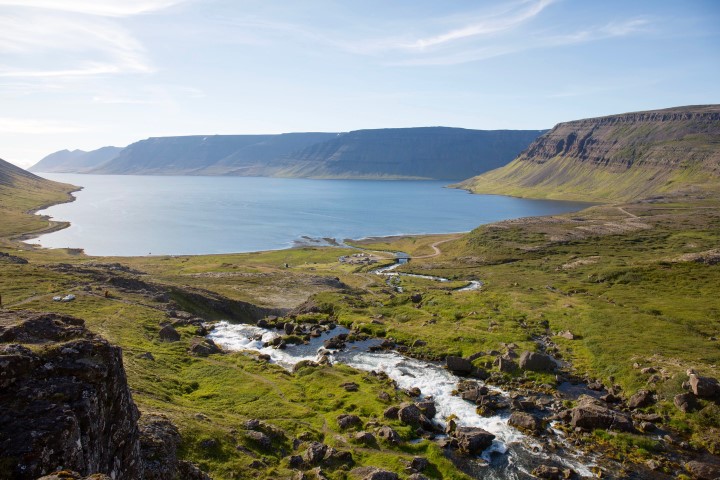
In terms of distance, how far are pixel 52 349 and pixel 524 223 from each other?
189 m

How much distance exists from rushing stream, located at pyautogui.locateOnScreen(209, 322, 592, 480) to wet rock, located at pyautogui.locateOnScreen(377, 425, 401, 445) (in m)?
5.67

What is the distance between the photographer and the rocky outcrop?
1738 centimetres

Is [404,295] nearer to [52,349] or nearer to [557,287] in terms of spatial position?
[557,287]

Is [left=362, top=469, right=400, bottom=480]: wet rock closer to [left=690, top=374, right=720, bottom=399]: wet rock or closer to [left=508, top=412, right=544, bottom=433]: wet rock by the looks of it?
[left=508, top=412, right=544, bottom=433]: wet rock

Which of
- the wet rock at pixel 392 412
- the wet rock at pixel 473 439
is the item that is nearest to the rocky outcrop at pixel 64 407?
the wet rock at pixel 392 412

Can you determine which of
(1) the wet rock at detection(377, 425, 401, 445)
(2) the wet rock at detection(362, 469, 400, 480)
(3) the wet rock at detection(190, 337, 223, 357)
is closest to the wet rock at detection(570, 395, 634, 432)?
(1) the wet rock at detection(377, 425, 401, 445)

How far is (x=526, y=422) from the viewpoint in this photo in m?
44.7

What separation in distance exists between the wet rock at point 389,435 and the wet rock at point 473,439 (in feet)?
18.7

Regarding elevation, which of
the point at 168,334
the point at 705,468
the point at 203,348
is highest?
the point at 168,334

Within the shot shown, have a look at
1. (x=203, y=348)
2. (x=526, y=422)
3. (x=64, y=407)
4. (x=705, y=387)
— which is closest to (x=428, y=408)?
(x=526, y=422)

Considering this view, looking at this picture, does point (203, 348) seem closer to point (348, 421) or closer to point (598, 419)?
point (348, 421)

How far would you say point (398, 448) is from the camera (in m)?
40.3

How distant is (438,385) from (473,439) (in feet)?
47.0

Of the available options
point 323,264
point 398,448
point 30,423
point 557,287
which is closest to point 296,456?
point 398,448
